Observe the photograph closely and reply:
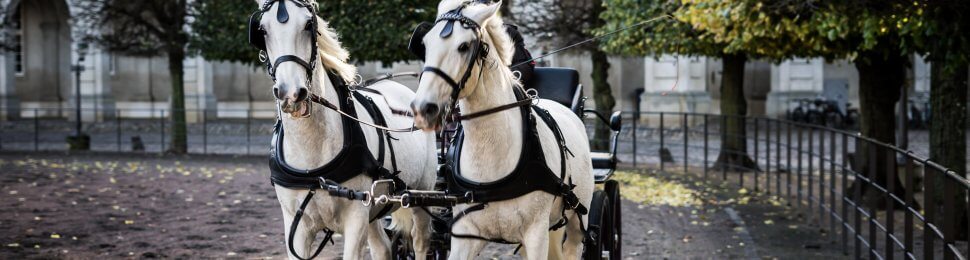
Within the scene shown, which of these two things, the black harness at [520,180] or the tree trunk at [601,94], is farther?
the tree trunk at [601,94]

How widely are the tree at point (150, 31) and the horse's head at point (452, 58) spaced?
71.2 ft

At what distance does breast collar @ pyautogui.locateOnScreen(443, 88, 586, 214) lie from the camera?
5.62 meters

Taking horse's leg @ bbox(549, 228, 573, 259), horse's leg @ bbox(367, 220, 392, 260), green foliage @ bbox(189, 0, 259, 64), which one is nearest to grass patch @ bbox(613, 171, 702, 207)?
green foliage @ bbox(189, 0, 259, 64)

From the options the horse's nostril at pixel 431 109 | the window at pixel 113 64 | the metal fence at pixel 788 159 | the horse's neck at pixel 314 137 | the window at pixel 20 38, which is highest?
the window at pixel 20 38

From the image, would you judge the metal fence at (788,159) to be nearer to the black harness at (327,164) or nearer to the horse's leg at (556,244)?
the horse's leg at (556,244)

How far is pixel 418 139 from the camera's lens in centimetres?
728

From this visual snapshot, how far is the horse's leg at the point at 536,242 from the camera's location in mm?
5660

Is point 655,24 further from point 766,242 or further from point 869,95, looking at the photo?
point 766,242

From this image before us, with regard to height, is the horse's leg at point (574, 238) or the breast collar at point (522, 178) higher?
the breast collar at point (522, 178)

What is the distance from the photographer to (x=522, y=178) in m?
5.66

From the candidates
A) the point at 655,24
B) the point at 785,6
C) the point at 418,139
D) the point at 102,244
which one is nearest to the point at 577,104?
the point at 418,139

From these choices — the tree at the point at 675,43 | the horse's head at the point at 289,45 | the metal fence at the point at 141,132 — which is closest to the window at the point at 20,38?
the metal fence at the point at 141,132

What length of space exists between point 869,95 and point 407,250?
9698mm

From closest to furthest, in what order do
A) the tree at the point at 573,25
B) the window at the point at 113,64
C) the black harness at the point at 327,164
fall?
the black harness at the point at 327,164, the tree at the point at 573,25, the window at the point at 113,64
